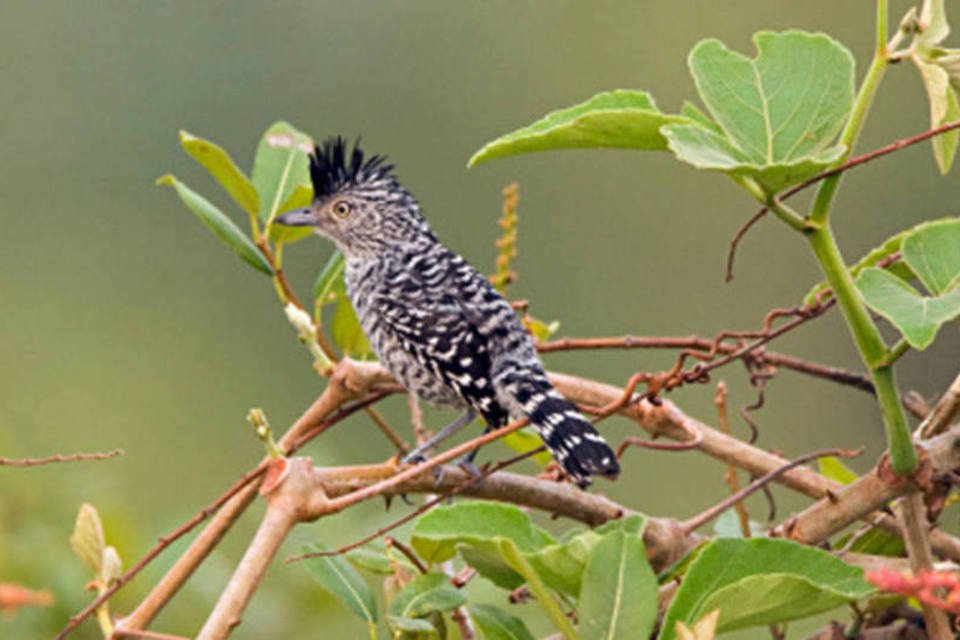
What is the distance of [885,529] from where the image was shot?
1.71m

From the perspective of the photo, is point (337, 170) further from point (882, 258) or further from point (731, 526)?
point (882, 258)

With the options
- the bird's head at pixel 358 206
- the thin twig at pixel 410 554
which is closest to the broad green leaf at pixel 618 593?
the thin twig at pixel 410 554

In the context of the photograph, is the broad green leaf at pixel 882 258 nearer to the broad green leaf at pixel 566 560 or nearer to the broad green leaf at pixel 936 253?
the broad green leaf at pixel 936 253

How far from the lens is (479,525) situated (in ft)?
4.17

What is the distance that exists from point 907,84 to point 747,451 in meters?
4.33

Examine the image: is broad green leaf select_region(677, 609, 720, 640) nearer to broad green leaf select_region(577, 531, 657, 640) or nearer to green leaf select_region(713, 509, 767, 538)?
broad green leaf select_region(577, 531, 657, 640)

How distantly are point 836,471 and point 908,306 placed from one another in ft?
2.71

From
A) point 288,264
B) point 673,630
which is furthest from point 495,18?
point 673,630

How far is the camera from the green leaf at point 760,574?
1.19 m

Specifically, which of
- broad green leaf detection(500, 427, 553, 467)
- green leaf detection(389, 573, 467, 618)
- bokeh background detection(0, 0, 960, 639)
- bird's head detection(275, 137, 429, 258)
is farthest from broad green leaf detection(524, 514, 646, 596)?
bokeh background detection(0, 0, 960, 639)

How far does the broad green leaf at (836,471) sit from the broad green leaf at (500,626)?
2.52 ft

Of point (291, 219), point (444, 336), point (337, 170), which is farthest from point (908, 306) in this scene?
point (337, 170)

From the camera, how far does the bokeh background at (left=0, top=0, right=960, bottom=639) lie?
15.6 ft

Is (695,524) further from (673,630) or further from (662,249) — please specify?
(662,249)
